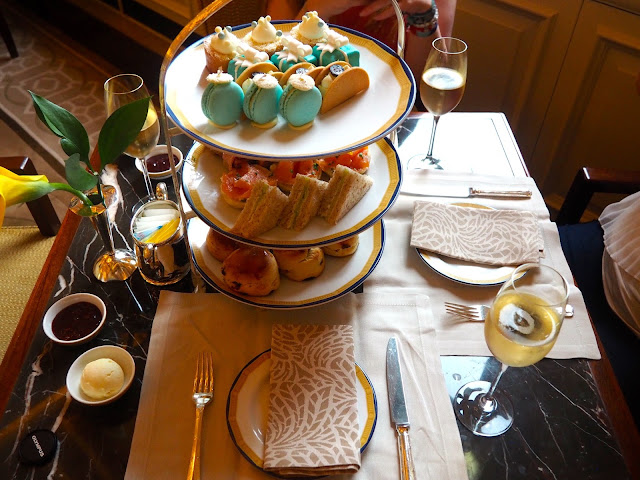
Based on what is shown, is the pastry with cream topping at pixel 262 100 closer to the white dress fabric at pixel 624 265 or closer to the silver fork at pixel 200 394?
the silver fork at pixel 200 394

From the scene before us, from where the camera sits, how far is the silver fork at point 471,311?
40.2 inches

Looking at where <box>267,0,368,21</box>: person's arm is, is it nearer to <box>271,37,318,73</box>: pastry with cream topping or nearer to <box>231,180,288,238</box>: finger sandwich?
<box>271,37,318,73</box>: pastry with cream topping

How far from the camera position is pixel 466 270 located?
43.2 inches

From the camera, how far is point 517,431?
88 centimetres

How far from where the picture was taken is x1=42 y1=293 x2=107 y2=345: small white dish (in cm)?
95

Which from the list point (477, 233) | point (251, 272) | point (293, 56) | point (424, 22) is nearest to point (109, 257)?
point (251, 272)

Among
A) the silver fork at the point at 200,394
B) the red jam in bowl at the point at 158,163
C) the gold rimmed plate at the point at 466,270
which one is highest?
the red jam in bowl at the point at 158,163

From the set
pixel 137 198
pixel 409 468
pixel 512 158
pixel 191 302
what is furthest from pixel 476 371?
pixel 137 198

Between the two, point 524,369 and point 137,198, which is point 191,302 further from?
point 524,369

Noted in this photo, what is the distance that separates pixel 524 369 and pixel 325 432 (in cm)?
41

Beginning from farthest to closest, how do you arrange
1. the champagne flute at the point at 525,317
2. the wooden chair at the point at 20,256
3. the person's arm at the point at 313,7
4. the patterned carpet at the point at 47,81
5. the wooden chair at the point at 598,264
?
1. the patterned carpet at the point at 47,81
2. the wooden chair at the point at 20,256
3. the person's arm at the point at 313,7
4. the wooden chair at the point at 598,264
5. the champagne flute at the point at 525,317

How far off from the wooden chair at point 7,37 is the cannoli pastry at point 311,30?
3208 millimetres

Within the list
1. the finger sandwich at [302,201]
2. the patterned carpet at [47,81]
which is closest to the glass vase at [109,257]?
the finger sandwich at [302,201]

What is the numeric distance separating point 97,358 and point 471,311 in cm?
72
